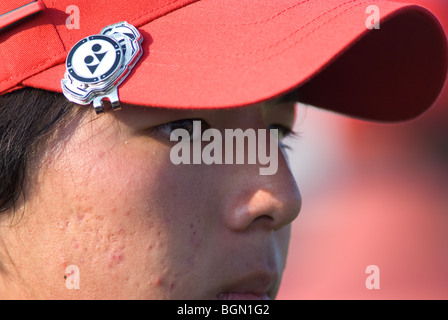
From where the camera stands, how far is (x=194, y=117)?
4.77 feet

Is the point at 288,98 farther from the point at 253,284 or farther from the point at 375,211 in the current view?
the point at 375,211

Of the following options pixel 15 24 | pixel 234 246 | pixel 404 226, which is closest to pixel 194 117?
pixel 234 246

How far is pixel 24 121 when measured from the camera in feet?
4.58

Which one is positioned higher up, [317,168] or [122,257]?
[317,168]

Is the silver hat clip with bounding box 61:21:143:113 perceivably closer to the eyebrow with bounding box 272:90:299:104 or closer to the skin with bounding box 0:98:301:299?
the skin with bounding box 0:98:301:299

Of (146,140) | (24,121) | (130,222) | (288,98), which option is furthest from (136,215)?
(288,98)

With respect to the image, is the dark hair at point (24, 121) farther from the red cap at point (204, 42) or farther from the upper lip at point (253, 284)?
the upper lip at point (253, 284)

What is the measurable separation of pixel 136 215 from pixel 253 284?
314 mm

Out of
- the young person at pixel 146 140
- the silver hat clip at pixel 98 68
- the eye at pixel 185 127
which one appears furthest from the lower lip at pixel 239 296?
the silver hat clip at pixel 98 68

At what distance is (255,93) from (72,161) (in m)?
0.38

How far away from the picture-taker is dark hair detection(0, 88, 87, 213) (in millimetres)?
1393

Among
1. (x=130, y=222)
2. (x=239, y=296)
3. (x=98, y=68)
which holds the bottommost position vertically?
(x=239, y=296)

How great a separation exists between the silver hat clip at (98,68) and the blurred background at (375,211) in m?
1.90

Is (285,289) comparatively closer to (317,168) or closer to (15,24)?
(317,168)
